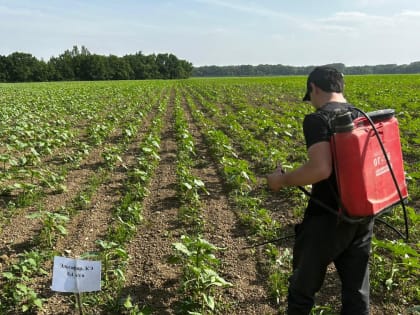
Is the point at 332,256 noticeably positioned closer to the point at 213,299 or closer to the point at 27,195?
the point at 213,299

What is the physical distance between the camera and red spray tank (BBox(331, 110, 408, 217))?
222 cm

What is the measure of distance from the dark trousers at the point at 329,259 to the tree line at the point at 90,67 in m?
86.9

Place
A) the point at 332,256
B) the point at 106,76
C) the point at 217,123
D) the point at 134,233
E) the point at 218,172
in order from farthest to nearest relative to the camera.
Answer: the point at 106,76
the point at 217,123
the point at 218,172
the point at 134,233
the point at 332,256

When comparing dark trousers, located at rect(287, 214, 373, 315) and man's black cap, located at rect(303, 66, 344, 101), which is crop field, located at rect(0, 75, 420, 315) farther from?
man's black cap, located at rect(303, 66, 344, 101)

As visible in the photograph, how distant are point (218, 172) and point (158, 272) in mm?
3583

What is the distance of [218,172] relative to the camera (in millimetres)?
7438

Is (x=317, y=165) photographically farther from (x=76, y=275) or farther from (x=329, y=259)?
(x=76, y=275)

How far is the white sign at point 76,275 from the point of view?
281cm

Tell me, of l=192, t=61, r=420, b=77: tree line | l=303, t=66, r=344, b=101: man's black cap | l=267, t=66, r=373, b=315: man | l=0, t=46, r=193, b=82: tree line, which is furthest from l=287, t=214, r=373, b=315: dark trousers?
l=192, t=61, r=420, b=77: tree line

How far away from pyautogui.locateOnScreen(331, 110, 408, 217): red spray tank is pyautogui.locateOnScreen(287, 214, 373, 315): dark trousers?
18cm

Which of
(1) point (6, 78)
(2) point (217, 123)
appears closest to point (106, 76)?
(1) point (6, 78)

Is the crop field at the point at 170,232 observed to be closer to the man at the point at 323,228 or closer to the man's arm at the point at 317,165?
the man at the point at 323,228

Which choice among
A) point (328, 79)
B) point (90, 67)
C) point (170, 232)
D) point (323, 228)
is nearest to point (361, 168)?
point (323, 228)

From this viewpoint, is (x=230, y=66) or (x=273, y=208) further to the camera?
(x=230, y=66)
